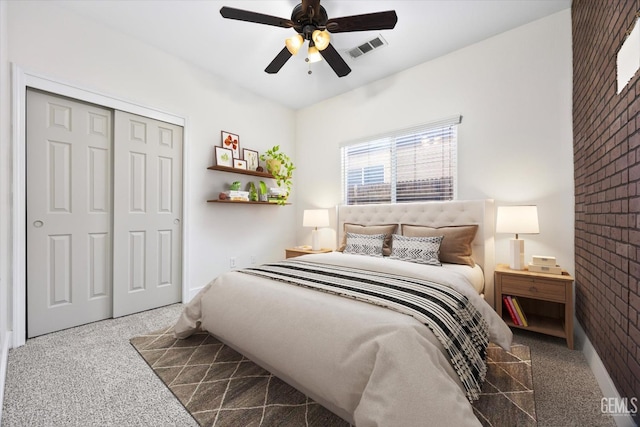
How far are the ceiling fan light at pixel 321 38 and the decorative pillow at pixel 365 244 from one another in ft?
6.29

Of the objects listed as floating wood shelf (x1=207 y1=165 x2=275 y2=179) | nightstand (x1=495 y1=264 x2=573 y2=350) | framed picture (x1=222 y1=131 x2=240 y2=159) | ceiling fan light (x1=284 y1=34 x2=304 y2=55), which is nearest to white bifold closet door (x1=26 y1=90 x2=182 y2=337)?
floating wood shelf (x1=207 y1=165 x2=275 y2=179)

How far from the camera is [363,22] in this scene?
202 cm

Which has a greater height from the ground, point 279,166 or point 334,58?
point 334,58

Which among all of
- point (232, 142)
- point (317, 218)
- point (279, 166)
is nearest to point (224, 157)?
point (232, 142)

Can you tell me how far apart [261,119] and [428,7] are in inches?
101

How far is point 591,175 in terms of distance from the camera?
6.30ft

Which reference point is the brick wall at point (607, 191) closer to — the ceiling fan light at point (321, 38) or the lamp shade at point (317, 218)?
the ceiling fan light at point (321, 38)

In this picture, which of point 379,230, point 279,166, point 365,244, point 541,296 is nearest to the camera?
point 541,296

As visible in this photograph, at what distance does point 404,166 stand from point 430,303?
7.81ft

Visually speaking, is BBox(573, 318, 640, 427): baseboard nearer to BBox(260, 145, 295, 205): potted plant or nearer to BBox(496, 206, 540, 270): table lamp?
BBox(496, 206, 540, 270): table lamp

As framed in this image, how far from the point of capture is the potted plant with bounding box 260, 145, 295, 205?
4066 millimetres

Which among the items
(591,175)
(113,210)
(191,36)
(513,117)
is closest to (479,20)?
(513,117)

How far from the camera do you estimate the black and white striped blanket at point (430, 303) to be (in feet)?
→ 4.25

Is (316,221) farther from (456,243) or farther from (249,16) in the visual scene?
(249,16)
